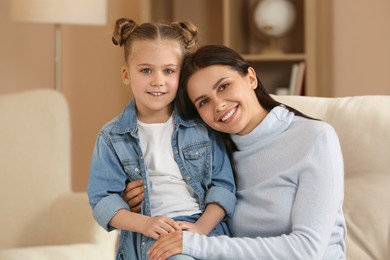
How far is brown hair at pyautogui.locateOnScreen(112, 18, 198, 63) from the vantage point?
1.79 metres

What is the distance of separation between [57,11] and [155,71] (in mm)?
2037

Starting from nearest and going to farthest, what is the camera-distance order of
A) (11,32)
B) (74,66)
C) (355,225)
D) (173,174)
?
(173,174) < (355,225) < (11,32) < (74,66)

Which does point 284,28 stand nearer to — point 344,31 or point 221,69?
point 344,31

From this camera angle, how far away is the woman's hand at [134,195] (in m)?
1.78

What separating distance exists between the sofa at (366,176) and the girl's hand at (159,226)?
0.51 metres

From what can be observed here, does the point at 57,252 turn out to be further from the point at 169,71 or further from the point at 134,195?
the point at 169,71

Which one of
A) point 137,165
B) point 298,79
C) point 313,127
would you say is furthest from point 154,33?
point 298,79

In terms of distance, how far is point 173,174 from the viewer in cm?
179

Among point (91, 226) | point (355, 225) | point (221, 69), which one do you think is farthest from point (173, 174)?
point (91, 226)

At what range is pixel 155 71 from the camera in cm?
176

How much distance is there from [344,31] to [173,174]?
2144mm

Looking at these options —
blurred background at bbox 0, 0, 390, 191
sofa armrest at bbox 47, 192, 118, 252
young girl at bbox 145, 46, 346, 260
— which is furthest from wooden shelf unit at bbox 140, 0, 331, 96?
young girl at bbox 145, 46, 346, 260

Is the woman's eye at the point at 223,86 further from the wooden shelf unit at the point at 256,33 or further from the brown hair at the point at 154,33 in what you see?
the wooden shelf unit at the point at 256,33

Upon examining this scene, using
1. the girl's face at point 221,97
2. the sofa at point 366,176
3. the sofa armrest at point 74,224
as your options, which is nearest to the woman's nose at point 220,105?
the girl's face at point 221,97
